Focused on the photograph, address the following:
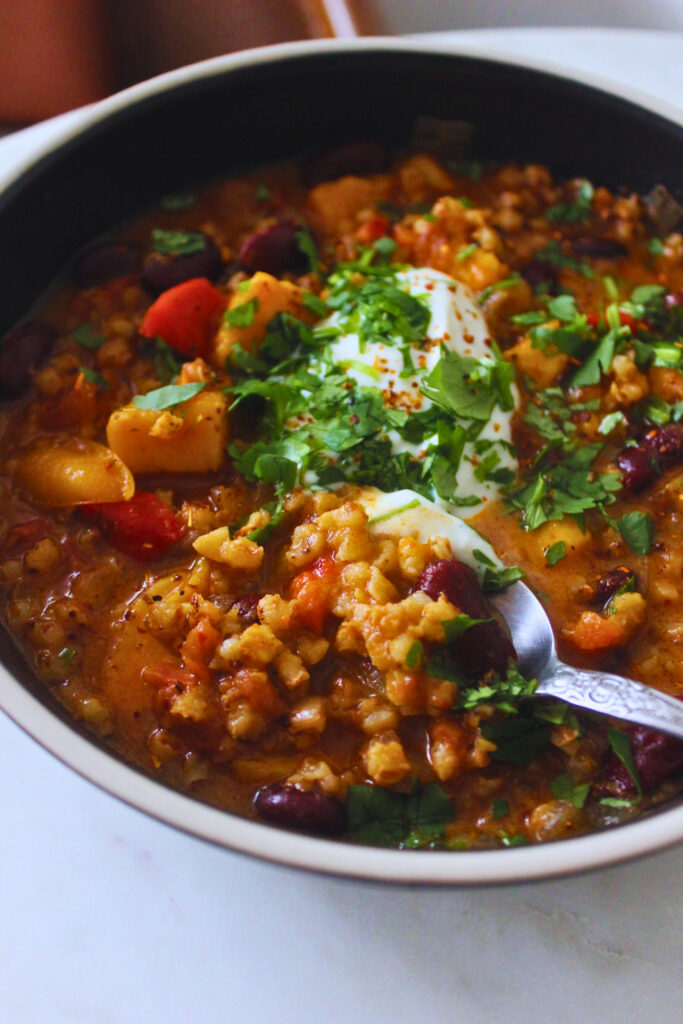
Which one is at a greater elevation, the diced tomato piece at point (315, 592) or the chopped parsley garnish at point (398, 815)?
the diced tomato piece at point (315, 592)

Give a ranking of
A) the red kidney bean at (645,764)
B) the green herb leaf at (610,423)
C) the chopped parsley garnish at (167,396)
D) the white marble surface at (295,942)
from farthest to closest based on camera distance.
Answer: the green herb leaf at (610,423) < the chopped parsley garnish at (167,396) < the red kidney bean at (645,764) < the white marble surface at (295,942)

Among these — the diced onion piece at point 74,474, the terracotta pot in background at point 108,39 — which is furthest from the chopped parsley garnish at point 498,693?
the terracotta pot in background at point 108,39

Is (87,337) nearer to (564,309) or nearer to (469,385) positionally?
(469,385)

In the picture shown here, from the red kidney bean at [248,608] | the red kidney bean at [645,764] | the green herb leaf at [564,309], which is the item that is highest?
the green herb leaf at [564,309]

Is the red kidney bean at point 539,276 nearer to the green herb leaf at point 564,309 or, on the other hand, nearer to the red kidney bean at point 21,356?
the green herb leaf at point 564,309

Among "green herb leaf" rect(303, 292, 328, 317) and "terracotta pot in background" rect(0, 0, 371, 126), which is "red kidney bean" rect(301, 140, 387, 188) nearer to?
"green herb leaf" rect(303, 292, 328, 317)

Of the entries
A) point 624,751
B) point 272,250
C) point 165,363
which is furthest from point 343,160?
point 624,751

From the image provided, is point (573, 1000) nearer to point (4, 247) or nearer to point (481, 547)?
point (481, 547)
